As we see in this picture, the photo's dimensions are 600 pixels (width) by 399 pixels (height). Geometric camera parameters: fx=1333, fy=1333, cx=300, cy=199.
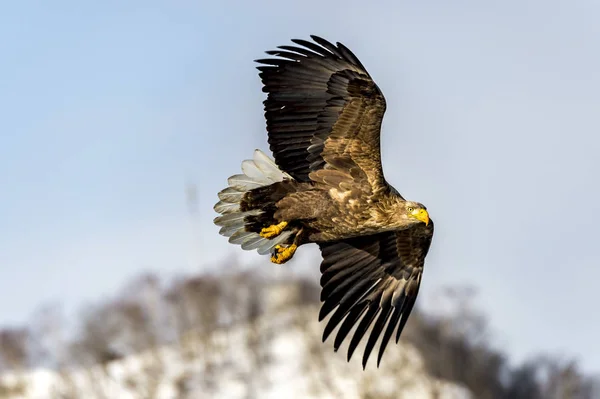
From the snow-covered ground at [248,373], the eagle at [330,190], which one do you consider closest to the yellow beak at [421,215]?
the eagle at [330,190]

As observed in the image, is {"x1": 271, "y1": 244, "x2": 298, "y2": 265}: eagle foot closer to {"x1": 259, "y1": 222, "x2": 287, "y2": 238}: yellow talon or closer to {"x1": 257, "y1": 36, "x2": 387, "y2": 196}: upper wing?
{"x1": 259, "y1": 222, "x2": 287, "y2": 238}: yellow talon

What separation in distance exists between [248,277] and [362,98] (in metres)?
31.4

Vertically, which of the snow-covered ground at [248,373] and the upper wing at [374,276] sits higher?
the upper wing at [374,276]

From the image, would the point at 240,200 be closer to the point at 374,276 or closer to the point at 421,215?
the point at 374,276

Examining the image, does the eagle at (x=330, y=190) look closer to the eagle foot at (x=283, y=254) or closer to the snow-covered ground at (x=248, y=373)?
the eagle foot at (x=283, y=254)

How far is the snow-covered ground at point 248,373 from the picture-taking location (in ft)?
106

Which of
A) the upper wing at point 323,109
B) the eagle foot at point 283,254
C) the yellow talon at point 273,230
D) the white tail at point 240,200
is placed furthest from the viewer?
the white tail at point 240,200

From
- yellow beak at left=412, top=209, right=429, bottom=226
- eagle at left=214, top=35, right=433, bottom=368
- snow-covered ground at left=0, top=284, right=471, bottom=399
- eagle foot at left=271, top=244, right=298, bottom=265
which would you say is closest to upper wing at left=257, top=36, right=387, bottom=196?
eagle at left=214, top=35, right=433, bottom=368

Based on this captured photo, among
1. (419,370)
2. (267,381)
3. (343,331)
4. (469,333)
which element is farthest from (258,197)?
(469,333)

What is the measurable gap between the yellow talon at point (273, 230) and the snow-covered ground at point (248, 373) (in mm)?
19794

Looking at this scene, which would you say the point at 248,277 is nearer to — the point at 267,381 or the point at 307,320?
the point at 307,320

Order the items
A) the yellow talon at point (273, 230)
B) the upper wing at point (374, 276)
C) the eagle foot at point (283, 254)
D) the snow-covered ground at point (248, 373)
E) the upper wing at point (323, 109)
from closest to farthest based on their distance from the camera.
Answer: the upper wing at point (323, 109) < the yellow talon at point (273, 230) < the eagle foot at point (283, 254) < the upper wing at point (374, 276) < the snow-covered ground at point (248, 373)

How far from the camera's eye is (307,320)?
36750mm

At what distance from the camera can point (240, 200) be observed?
39.9 feet
